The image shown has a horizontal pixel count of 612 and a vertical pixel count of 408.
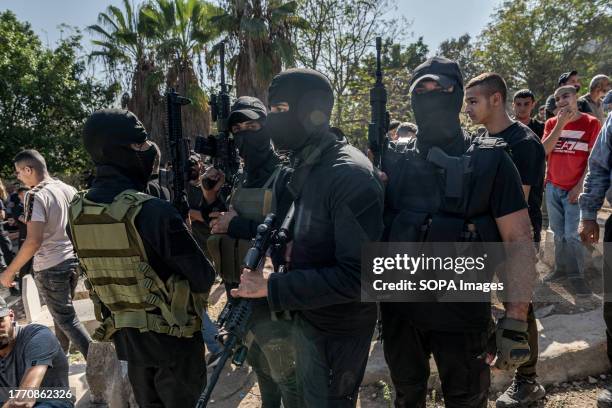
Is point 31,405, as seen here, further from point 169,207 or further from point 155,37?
point 155,37

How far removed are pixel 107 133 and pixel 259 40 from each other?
11.8 metres

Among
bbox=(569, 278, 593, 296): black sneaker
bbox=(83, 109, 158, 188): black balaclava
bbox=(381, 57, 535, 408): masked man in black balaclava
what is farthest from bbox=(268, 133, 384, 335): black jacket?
bbox=(569, 278, 593, 296): black sneaker

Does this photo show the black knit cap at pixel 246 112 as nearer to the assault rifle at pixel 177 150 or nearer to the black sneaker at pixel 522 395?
the assault rifle at pixel 177 150

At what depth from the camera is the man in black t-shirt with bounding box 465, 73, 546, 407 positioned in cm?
259

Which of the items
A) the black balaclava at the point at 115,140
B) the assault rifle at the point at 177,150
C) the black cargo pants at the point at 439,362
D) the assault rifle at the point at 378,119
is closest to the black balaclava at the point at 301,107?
the black balaclava at the point at 115,140

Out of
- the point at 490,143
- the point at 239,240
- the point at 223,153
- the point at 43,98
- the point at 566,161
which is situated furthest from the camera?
the point at 43,98

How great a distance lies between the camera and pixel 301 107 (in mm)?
1869

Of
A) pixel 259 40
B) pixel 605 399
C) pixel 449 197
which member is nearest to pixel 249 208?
pixel 449 197

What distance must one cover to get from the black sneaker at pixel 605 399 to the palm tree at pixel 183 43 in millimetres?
13817

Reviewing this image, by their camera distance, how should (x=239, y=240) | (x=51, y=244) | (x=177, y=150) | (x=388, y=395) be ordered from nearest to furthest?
(x=239, y=240)
(x=388, y=395)
(x=177, y=150)
(x=51, y=244)

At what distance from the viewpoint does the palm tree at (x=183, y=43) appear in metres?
14.8

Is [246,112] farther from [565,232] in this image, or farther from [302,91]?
[565,232]

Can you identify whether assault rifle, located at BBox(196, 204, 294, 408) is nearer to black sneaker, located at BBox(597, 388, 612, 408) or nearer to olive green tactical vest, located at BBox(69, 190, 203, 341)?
olive green tactical vest, located at BBox(69, 190, 203, 341)

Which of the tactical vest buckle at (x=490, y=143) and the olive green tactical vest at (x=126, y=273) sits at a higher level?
the tactical vest buckle at (x=490, y=143)
